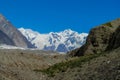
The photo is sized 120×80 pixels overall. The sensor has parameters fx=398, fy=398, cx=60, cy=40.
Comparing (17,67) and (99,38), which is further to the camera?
(99,38)

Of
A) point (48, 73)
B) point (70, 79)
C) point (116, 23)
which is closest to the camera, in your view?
point (70, 79)

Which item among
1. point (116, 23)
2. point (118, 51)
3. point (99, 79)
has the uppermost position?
point (116, 23)

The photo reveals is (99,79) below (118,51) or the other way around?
below

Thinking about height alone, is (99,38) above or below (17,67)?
above

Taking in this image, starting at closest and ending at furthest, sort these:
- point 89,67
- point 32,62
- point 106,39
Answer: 1. point 89,67
2. point 32,62
3. point 106,39

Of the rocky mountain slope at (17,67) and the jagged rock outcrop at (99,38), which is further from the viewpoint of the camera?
the jagged rock outcrop at (99,38)

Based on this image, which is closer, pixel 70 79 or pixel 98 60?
pixel 70 79

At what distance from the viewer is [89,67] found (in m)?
33.8

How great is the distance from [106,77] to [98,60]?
801 cm

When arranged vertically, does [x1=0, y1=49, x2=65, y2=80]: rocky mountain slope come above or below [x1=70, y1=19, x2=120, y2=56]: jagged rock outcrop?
below

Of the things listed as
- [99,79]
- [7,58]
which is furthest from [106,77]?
[7,58]

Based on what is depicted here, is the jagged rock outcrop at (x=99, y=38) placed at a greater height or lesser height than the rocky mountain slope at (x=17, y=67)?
greater

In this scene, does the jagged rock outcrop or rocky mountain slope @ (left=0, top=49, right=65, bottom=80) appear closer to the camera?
rocky mountain slope @ (left=0, top=49, right=65, bottom=80)

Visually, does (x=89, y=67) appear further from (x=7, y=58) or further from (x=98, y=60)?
(x=7, y=58)
